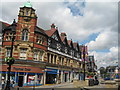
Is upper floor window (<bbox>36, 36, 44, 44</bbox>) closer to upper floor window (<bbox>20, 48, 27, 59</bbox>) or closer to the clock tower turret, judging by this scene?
the clock tower turret

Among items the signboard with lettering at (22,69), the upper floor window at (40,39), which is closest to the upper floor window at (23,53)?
the signboard with lettering at (22,69)

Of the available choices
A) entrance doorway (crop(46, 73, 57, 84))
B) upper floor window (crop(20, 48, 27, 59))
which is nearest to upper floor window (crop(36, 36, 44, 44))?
upper floor window (crop(20, 48, 27, 59))

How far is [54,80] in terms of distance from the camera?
33.6m

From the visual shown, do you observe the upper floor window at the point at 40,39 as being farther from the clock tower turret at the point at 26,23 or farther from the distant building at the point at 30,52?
the clock tower turret at the point at 26,23

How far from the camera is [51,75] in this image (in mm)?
33688

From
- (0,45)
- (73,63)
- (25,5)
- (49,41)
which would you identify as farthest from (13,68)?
(73,63)

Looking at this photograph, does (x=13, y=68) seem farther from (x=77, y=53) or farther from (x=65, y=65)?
(x=77, y=53)

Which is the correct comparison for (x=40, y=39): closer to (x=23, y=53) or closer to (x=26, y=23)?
(x=26, y=23)

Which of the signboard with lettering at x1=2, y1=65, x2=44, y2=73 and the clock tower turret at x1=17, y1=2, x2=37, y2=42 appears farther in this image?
the clock tower turret at x1=17, y1=2, x2=37, y2=42

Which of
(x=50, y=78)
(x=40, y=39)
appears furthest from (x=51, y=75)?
(x=40, y=39)

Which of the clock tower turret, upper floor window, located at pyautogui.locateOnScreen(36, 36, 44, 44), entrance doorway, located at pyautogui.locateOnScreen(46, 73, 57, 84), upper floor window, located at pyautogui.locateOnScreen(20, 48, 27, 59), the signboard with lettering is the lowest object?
entrance doorway, located at pyautogui.locateOnScreen(46, 73, 57, 84)

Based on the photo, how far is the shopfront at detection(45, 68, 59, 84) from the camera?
1230 inches

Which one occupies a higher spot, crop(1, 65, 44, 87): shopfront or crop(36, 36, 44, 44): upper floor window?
crop(36, 36, 44, 44): upper floor window

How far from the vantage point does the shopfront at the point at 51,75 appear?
3123 centimetres
